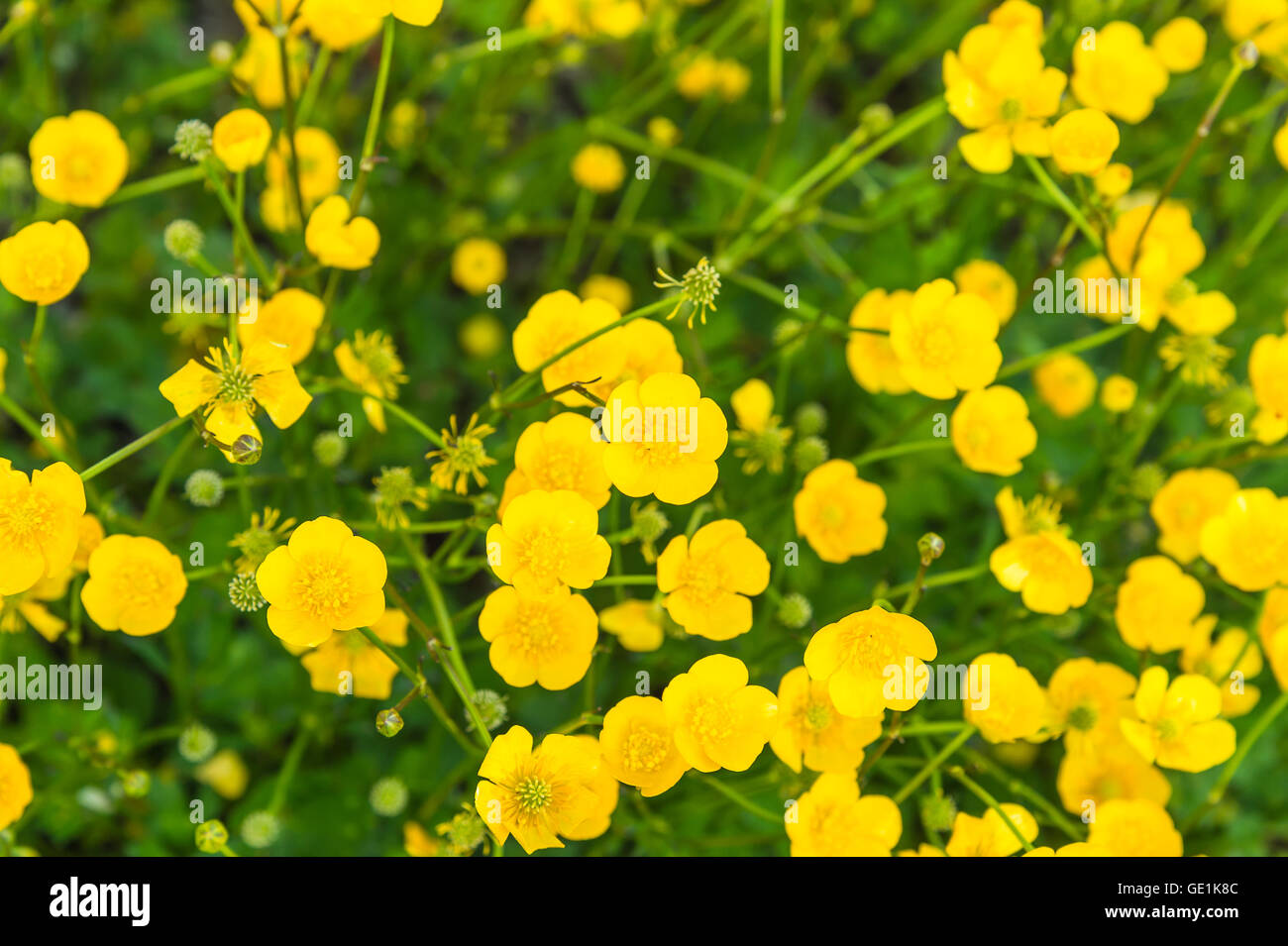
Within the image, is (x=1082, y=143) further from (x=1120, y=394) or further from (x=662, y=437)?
(x=662, y=437)

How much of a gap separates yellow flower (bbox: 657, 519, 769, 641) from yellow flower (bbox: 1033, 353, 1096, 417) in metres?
1.17

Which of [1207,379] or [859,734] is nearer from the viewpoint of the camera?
[859,734]

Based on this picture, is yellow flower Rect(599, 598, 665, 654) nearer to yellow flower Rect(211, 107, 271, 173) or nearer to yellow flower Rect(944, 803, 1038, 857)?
yellow flower Rect(944, 803, 1038, 857)

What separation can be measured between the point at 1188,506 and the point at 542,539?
1.54 m

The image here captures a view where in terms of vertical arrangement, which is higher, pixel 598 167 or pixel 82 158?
pixel 598 167

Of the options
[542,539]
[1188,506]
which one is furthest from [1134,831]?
[542,539]

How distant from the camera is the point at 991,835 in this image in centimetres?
179

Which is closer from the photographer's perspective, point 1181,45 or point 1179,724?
point 1179,724

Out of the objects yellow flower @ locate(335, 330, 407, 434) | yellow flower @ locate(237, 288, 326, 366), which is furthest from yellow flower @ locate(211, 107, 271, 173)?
yellow flower @ locate(335, 330, 407, 434)

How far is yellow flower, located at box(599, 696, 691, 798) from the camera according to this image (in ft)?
5.32

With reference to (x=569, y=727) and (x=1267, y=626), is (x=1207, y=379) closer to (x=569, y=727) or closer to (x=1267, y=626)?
(x=1267, y=626)

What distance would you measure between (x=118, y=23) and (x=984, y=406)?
289 cm

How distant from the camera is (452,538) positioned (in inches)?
70.1
